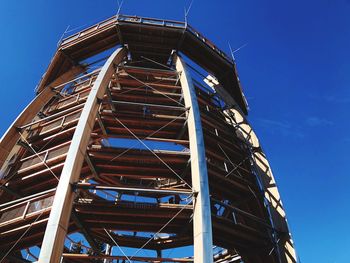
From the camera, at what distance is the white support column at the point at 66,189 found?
6.89 meters

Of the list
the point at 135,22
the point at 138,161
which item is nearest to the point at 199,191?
the point at 138,161

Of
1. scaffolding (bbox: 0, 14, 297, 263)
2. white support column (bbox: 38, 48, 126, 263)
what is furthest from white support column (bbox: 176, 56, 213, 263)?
white support column (bbox: 38, 48, 126, 263)

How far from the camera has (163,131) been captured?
12.1 metres

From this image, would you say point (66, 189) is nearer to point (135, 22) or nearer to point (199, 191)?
point (199, 191)

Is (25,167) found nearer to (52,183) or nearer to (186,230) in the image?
(52,183)

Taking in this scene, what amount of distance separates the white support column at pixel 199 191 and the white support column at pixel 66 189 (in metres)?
3.46

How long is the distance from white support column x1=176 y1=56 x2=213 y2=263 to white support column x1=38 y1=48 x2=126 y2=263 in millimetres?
3464

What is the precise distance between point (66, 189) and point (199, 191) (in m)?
3.76

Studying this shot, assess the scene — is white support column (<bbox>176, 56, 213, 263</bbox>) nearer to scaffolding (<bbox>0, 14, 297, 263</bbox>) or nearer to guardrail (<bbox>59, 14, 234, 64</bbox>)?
scaffolding (<bbox>0, 14, 297, 263</bbox>)

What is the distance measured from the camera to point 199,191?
814cm

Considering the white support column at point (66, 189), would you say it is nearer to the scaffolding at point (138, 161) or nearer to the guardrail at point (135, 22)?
the scaffolding at point (138, 161)

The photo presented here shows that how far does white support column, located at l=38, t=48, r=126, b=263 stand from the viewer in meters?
6.89

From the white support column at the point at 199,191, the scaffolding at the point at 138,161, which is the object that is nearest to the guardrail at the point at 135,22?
the scaffolding at the point at 138,161

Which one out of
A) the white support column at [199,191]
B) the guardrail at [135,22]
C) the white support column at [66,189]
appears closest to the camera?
the white support column at [66,189]
